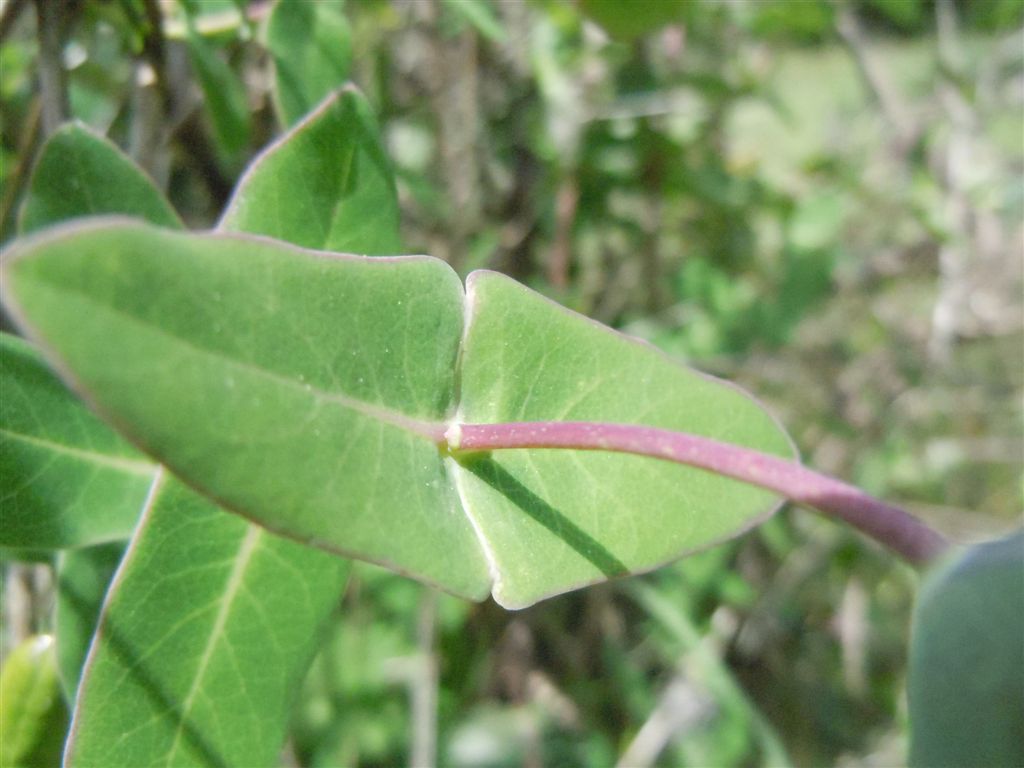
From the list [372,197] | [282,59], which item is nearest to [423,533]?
[372,197]

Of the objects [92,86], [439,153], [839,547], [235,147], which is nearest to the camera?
[235,147]

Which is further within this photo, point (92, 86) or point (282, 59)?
point (92, 86)

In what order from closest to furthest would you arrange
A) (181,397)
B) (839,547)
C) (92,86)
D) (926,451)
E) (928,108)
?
(181,397), (92,86), (839,547), (928,108), (926,451)

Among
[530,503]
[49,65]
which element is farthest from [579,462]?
[49,65]

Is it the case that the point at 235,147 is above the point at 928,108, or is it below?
above

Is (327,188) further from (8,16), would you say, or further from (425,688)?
(425,688)

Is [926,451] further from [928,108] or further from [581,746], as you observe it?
[581,746]
